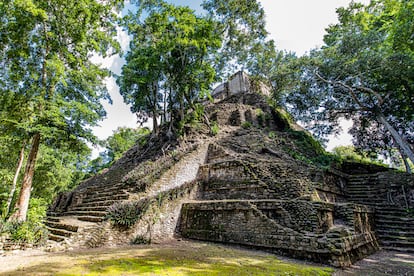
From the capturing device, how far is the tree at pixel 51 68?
6984mm

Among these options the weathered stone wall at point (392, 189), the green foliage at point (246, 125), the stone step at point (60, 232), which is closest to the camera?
the stone step at point (60, 232)

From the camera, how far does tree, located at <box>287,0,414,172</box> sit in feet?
34.2

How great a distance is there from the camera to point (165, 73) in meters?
13.4

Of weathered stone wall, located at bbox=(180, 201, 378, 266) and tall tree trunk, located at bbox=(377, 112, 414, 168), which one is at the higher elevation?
tall tree trunk, located at bbox=(377, 112, 414, 168)

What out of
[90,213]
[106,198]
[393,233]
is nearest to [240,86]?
[393,233]

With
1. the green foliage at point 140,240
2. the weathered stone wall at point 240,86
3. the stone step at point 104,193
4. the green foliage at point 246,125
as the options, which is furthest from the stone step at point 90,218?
the weathered stone wall at point 240,86

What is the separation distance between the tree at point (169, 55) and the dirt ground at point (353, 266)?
960 centimetres

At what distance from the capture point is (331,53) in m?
12.6

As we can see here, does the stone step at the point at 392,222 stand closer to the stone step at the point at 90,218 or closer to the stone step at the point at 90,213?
the stone step at the point at 90,218

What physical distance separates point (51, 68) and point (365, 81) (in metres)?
15.8

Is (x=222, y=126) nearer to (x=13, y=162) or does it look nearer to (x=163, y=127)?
(x=163, y=127)

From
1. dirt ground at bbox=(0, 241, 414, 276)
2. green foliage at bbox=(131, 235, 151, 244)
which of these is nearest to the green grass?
dirt ground at bbox=(0, 241, 414, 276)

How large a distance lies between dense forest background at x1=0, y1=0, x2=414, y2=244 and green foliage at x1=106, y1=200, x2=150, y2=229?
197 centimetres

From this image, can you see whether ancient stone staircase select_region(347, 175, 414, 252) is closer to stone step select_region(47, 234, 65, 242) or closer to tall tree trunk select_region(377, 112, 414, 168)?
tall tree trunk select_region(377, 112, 414, 168)
